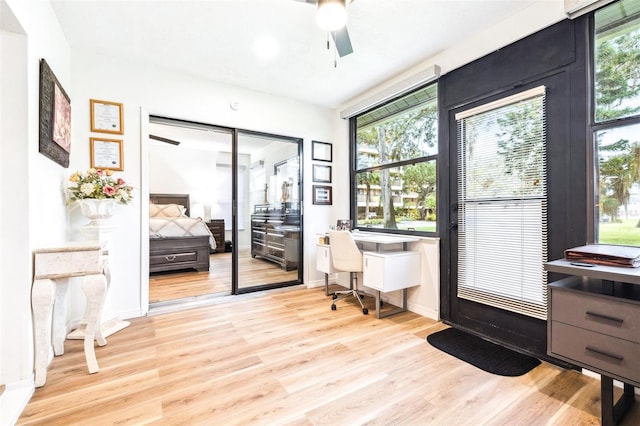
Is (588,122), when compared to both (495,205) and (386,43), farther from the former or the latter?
(386,43)

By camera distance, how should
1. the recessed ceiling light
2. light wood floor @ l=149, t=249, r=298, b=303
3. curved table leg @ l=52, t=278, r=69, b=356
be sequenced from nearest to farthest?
curved table leg @ l=52, t=278, r=69, b=356 < the recessed ceiling light < light wood floor @ l=149, t=249, r=298, b=303

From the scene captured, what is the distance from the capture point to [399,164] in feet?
11.3

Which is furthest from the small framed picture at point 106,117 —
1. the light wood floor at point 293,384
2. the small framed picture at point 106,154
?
the light wood floor at point 293,384

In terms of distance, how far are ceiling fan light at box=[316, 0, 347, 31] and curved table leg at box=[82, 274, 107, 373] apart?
2288mm

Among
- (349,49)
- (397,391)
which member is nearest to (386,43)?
(349,49)

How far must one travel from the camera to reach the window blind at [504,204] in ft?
7.17

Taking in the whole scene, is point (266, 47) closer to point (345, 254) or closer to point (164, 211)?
point (345, 254)

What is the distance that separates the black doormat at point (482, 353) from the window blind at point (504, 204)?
1.08ft

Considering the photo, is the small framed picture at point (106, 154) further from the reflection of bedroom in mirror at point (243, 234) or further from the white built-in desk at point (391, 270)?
the white built-in desk at point (391, 270)

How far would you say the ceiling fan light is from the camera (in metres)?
1.56

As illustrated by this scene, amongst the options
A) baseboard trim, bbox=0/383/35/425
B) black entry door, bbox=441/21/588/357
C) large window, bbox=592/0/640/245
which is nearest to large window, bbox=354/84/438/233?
black entry door, bbox=441/21/588/357

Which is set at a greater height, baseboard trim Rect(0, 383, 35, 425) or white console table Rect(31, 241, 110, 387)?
white console table Rect(31, 241, 110, 387)

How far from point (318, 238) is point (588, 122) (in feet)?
9.82

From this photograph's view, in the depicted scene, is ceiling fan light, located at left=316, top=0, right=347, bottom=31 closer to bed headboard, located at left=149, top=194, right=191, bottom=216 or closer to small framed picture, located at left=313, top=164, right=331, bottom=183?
small framed picture, located at left=313, top=164, right=331, bottom=183
